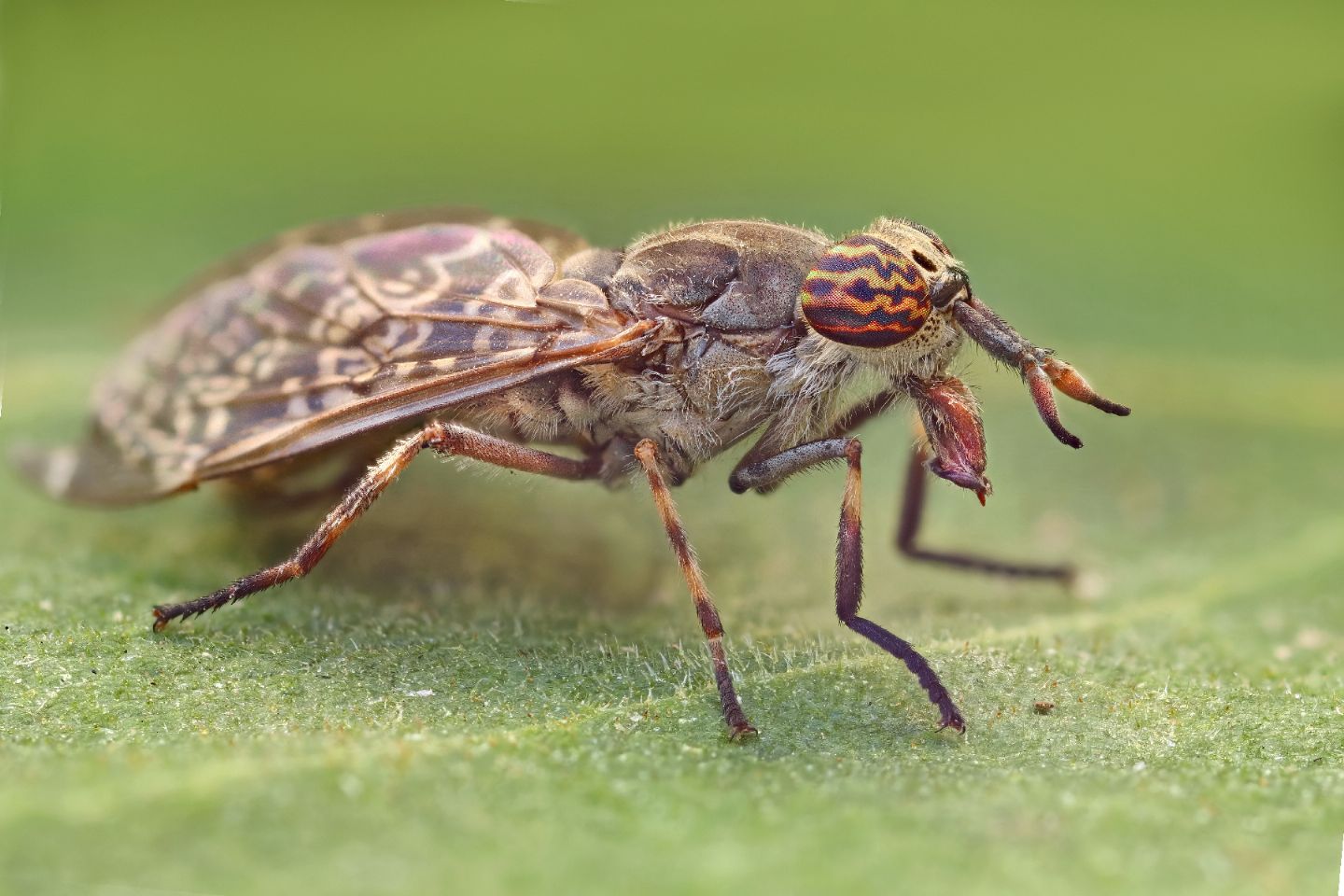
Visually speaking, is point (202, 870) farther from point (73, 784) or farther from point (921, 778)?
point (921, 778)

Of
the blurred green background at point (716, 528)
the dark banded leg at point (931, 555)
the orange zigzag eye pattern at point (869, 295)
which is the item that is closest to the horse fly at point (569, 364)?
the orange zigzag eye pattern at point (869, 295)

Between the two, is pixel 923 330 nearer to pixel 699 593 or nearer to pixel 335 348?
pixel 699 593

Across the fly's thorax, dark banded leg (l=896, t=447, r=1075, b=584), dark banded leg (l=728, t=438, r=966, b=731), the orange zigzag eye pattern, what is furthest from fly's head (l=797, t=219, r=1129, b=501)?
dark banded leg (l=896, t=447, r=1075, b=584)

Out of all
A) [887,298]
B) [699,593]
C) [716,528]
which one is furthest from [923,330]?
[716,528]

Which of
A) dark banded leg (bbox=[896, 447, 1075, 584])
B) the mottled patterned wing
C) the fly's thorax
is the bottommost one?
dark banded leg (bbox=[896, 447, 1075, 584])

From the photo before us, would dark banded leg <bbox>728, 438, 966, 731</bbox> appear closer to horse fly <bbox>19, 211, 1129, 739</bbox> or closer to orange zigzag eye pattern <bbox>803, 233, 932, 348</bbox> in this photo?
horse fly <bbox>19, 211, 1129, 739</bbox>

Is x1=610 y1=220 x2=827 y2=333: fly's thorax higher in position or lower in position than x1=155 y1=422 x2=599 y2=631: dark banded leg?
higher

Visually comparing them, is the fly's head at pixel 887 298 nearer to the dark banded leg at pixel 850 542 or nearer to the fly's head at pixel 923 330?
the fly's head at pixel 923 330
